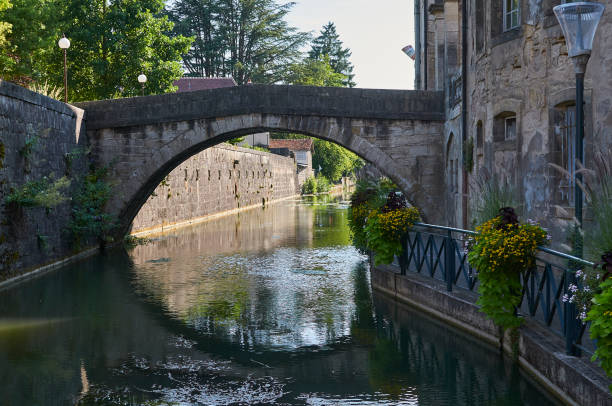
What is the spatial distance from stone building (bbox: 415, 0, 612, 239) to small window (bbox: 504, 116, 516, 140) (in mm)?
17

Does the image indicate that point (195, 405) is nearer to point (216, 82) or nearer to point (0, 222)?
point (0, 222)

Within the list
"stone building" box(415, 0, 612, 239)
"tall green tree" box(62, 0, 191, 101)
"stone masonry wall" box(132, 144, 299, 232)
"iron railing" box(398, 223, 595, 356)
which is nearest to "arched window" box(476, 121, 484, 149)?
"stone building" box(415, 0, 612, 239)

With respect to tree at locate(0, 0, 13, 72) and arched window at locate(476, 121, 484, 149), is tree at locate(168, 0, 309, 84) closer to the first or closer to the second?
tree at locate(0, 0, 13, 72)

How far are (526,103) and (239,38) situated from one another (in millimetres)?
40250

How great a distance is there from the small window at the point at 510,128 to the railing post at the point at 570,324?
255 inches

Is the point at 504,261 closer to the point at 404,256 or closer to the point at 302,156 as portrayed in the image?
the point at 404,256

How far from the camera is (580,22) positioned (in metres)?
6.20

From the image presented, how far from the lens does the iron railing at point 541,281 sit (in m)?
5.71

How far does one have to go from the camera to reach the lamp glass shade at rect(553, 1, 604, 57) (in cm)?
614

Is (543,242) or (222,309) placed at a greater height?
(543,242)

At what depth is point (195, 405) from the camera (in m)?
5.68

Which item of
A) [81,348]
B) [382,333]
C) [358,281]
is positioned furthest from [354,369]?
[358,281]

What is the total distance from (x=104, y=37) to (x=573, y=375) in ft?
76.7

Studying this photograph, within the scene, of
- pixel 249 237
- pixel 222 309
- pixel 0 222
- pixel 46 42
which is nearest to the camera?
pixel 222 309
